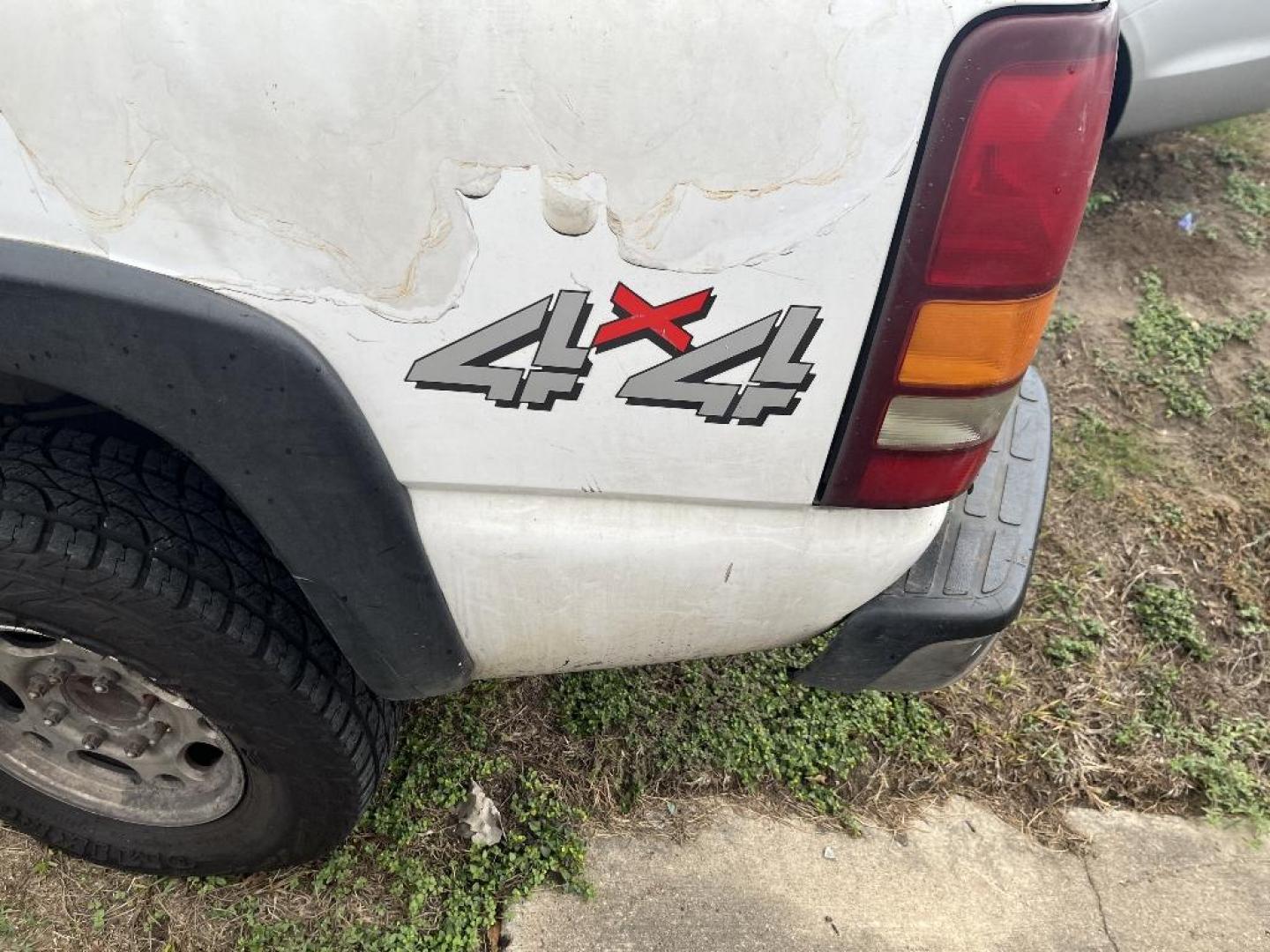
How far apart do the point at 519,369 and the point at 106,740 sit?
126cm

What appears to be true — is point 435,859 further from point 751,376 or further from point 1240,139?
point 1240,139

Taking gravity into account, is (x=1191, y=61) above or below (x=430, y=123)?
below

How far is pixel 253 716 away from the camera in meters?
1.56

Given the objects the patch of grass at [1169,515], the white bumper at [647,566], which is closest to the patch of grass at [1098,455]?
the patch of grass at [1169,515]

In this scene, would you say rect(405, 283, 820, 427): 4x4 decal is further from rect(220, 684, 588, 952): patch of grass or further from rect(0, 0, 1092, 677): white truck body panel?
rect(220, 684, 588, 952): patch of grass

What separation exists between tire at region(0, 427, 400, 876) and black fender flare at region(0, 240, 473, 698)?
0.55 ft

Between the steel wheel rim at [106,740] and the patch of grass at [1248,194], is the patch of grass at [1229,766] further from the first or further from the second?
the patch of grass at [1248,194]

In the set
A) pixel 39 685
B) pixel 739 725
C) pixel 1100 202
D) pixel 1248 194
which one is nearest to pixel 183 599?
pixel 39 685

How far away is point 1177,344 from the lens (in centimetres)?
369

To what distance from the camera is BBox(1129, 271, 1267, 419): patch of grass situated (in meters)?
3.51

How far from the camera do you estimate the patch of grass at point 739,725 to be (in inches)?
89.0

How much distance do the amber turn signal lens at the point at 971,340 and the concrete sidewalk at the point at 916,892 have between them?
4.35 ft

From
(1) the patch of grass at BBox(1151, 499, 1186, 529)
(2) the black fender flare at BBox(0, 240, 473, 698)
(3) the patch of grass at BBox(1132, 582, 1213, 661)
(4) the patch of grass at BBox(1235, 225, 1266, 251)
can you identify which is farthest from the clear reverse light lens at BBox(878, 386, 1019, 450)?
(4) the patch of grass at BBox(1235, 225, 1266, 251)

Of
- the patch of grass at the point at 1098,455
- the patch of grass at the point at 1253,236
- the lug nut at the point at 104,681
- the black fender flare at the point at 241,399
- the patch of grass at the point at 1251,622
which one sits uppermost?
the black fender flare at the point at 241,399
